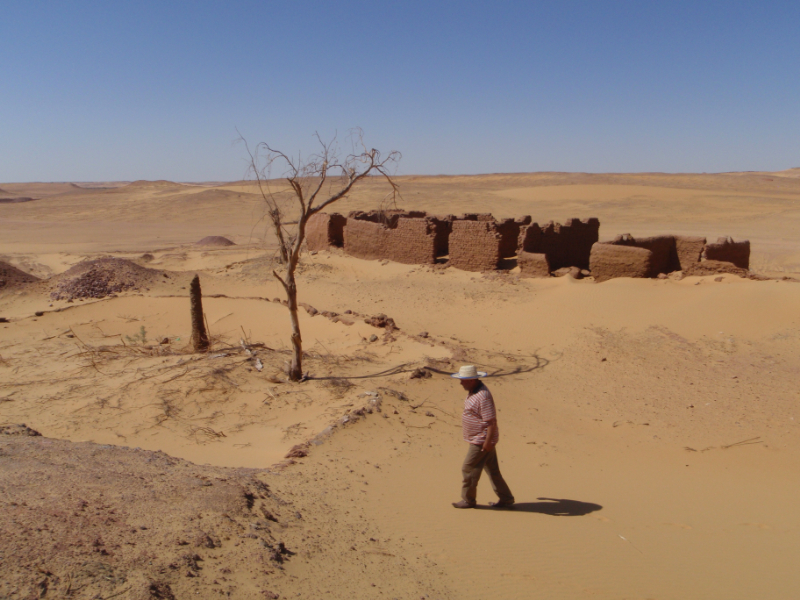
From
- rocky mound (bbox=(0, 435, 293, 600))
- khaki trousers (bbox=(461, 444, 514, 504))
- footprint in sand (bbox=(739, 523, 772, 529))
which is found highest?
rocky mound (bbox=(0, 435, 293, 600))

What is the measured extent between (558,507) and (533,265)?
985cm

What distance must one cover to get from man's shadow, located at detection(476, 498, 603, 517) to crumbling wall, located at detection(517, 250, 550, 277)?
9516 mm

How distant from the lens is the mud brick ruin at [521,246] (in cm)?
1351

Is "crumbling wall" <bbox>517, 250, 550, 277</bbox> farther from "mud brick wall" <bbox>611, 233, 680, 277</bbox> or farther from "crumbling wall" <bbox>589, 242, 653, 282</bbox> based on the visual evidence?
"mud brick wall" <bbox>611, 233, 680, 277</bbox>

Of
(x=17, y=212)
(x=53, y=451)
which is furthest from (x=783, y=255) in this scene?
(x=17, y=212)

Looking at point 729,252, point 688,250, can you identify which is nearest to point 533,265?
point 688,250

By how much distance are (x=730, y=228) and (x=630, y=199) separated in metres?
14.4

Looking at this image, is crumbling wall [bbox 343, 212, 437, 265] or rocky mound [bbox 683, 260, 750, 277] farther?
crumbling wall [bbox 343, 212, 437, 265]

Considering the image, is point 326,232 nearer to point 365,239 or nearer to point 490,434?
point 365,239

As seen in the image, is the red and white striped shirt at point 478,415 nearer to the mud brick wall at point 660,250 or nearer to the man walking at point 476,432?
the man walking at point 476,432

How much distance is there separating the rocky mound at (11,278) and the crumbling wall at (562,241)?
13844 millimetres

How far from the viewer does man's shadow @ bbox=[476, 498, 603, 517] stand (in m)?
5.15

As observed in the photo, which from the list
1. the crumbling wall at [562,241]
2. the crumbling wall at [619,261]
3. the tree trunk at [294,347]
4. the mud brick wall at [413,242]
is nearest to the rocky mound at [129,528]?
the tree trunk at [294,347]

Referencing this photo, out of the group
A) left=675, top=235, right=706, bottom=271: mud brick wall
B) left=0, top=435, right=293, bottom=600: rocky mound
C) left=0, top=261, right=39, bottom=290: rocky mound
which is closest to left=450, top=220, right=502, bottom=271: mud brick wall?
left=675, top=235, right=706, bottom=271: mud brick wall
